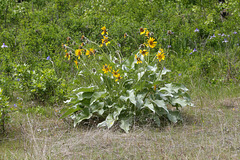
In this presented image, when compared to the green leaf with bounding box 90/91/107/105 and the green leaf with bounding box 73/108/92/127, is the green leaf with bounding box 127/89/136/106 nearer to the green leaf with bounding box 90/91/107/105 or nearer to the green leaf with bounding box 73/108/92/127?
the green leaf with bounding box 90/91/107/105

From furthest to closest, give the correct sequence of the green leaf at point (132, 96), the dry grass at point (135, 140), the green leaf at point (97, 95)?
the green leaf at point (97, 95) < the green leaf at point (132, 96) < the dry grass at point (135, 140)

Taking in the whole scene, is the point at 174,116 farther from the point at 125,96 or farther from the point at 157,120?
the point at 125,96

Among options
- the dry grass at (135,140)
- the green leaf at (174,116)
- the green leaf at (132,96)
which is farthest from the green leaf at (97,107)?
the green leaf at (174,116)

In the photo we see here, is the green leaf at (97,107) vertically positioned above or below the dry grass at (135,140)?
above

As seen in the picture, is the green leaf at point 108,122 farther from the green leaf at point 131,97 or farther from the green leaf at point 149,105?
the green leaf at point 149,105

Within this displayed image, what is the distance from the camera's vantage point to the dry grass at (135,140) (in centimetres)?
327

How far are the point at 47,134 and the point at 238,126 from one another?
2.44m

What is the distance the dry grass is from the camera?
3266 mm

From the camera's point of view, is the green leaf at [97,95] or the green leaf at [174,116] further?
the green leaf at [174,116]

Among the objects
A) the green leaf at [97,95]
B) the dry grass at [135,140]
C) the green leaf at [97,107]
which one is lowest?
the dry grass at [135,140]

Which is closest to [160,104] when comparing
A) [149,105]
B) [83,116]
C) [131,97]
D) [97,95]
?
[149,105]

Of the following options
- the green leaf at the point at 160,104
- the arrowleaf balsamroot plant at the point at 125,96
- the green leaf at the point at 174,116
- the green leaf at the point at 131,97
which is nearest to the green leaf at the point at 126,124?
the arrowleaf balsamroot plant at the point at 125,96

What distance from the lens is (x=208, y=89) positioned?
5.66 meters

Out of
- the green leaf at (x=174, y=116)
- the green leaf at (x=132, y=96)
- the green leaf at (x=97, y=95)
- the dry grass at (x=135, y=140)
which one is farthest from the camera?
the green leaf at (x=174, y=116)
